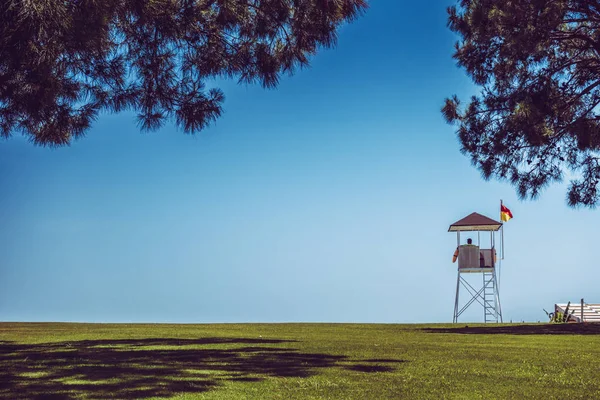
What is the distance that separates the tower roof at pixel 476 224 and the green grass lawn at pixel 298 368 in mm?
12008

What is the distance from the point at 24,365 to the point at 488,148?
14.6 m

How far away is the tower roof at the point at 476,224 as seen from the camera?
2445 cm

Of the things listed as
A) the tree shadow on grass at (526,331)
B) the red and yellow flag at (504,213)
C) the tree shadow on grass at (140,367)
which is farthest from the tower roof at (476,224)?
the tree shadow on grass at (140,367)

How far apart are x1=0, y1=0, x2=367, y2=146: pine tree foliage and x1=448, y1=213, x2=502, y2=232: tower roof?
15213mm

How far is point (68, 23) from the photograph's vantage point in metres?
8.52

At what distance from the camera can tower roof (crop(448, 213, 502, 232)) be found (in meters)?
24.5

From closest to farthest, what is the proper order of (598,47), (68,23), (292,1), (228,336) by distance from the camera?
(68,23) → (292,1) → (228,336) → (598,47)

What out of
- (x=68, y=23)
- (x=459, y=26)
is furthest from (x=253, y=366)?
(x=459, y=26)

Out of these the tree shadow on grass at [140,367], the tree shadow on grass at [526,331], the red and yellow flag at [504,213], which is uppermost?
the red and yellow flag at [504,213]

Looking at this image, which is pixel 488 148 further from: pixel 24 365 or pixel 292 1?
pixel 24 365

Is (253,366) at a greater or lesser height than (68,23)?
lesser

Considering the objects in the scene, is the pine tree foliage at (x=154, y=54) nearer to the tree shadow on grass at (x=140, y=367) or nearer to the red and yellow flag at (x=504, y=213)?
the tree shadow on grass at (x=140, y=367)

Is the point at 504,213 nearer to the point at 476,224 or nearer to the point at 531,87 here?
the point at 476,224

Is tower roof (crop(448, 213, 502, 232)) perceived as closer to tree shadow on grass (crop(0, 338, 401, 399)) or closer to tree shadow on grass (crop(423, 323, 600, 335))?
tree shadow on grass (crop(423, 323, 600, 335))
